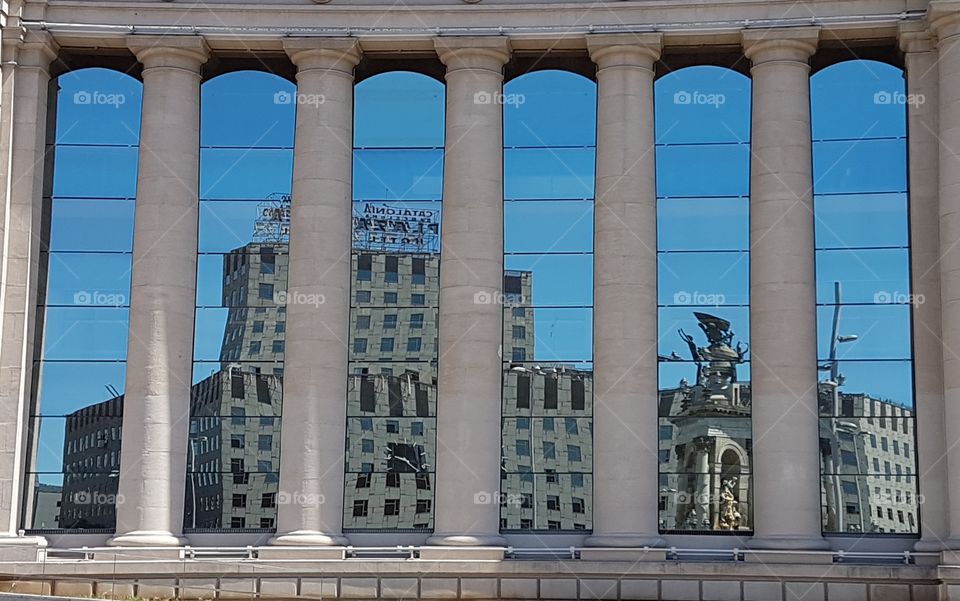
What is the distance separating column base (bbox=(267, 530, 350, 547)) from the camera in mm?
60062

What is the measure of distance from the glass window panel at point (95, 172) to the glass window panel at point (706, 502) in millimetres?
25565

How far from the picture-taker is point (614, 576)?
5869 cm

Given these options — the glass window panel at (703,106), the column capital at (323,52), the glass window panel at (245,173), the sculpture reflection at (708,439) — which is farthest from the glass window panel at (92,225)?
the sculpture reflection at (708,439)

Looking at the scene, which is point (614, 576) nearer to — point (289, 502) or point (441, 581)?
point (441, 581)

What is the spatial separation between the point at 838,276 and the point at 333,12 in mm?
23278

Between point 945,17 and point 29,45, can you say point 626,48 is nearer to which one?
point 945,17

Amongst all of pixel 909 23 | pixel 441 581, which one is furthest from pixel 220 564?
pixel 909 23

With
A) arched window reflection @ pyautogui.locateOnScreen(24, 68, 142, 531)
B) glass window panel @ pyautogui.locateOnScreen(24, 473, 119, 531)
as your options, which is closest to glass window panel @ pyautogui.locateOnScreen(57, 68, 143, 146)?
arched window reflection @ pyautogui.locateOnScreen(24, 68, 142, 531)

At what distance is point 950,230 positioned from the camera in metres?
59.1

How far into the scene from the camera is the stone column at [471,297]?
60594 millimetres

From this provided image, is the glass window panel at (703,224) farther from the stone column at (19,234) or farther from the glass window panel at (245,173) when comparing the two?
the stone column at (19,234)

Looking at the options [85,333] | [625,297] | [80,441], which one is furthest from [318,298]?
[625,297]

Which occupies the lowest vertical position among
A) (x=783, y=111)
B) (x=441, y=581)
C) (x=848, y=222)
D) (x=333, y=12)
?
(x=441, y=581)

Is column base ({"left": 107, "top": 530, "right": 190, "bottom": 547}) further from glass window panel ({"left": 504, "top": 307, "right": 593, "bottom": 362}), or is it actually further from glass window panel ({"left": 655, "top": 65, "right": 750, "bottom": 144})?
glass window panel ({"left": 655, "top": 65, "right": 750, "bottom": 144})
